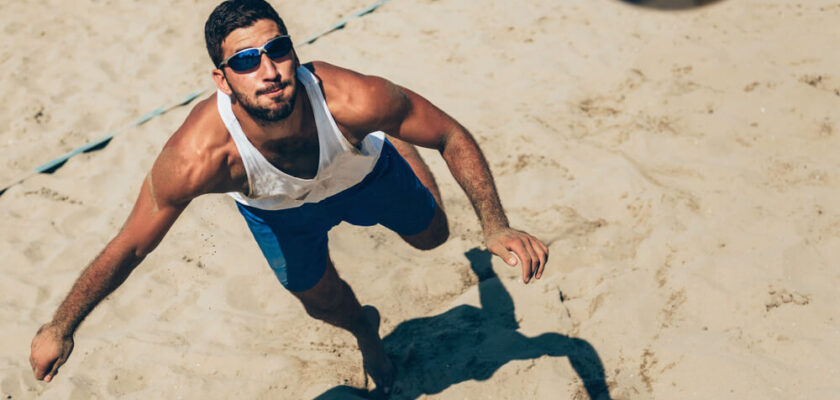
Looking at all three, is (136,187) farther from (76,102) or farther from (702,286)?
(702,286)

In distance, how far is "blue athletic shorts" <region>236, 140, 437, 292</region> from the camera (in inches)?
106

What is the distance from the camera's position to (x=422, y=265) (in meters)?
3.64

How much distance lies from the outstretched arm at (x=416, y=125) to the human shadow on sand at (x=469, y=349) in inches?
36.0

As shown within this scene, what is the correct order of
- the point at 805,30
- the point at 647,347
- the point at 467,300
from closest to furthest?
the point at 647,347 → the point at 467,300 → the point at 805,30

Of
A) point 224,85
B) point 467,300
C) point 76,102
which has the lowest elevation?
point 467,300

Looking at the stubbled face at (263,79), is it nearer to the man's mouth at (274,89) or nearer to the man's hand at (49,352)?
the man's mouth at (274,89)

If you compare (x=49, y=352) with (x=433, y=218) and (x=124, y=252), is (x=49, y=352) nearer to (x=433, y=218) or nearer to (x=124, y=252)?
(x=124, y=252)

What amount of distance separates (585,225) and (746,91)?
1501 millimetres

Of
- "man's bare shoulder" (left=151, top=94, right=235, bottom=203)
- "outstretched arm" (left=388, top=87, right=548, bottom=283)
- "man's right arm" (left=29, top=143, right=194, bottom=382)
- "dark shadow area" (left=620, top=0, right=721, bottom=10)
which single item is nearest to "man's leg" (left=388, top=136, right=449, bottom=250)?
"outstretched arm" (left=388, top=87, right=548, bottom=283)

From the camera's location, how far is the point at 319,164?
2.44 m

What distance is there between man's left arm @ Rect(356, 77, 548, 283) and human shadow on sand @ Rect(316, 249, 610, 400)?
91 centimetres

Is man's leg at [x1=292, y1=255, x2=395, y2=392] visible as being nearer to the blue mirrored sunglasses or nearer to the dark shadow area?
the blue mirrored sunglasses

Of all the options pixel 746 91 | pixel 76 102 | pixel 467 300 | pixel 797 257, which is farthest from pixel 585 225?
pixel 76 102

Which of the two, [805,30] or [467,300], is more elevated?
[805,30]
